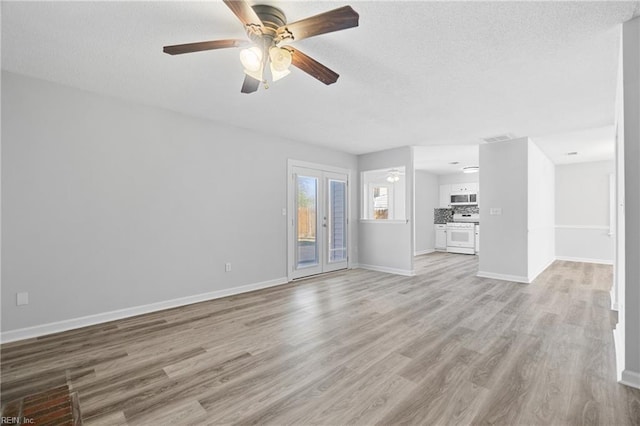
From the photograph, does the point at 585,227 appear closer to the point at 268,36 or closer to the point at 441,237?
the point at 441,237

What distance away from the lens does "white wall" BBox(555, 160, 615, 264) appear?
6871 millimetres

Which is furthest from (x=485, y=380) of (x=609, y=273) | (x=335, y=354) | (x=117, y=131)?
(x=609, y=273)

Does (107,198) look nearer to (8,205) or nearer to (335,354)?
(8,205)

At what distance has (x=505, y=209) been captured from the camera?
17.0 ft

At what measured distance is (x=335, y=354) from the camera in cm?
248

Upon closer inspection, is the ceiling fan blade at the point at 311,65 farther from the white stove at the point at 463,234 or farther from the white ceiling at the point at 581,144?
the white stove at the point at 463,234

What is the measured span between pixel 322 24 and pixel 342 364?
2.39 m

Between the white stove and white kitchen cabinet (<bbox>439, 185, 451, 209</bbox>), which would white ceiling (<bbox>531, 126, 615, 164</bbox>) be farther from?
white kitchen cabinet (<bbox>439, 185, 451, 209</bbox>)

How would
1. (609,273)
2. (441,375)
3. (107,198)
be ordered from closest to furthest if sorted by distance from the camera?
(441,375) < (107,198) < (609,273)

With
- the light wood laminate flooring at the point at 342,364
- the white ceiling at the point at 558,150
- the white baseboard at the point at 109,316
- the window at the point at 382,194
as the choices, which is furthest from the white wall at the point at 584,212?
the white baseboard at the point at 109,316

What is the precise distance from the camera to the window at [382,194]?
21.8 ft

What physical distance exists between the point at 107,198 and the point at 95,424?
2.42 m

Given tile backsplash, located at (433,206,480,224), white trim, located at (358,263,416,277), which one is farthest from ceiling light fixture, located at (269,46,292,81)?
tile backsplash, located at (433,206,480,224)

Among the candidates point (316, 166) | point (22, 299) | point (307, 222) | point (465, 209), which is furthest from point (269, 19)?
point (465, 209)
